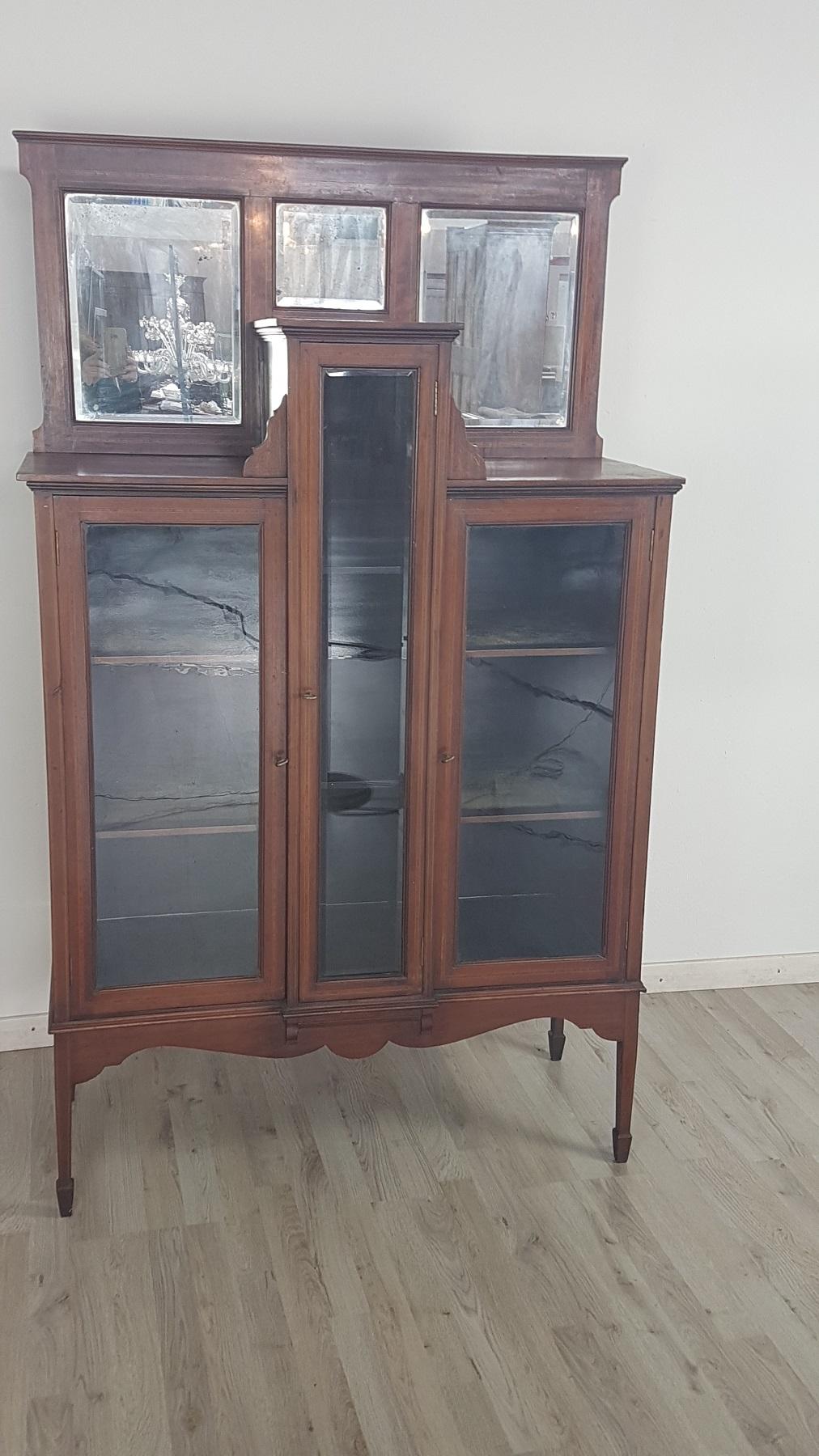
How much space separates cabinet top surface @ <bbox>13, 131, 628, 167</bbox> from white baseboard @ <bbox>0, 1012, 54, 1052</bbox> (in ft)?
5.73

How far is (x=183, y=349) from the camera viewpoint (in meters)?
2.54

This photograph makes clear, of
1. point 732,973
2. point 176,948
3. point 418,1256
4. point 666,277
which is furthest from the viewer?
point 732,973

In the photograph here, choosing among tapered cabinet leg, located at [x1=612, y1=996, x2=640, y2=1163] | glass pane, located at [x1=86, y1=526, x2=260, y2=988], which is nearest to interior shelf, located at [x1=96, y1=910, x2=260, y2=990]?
glass pane, located at [x1=86, y1=526, x2=260, y2=988]

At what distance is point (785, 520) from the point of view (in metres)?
3.04

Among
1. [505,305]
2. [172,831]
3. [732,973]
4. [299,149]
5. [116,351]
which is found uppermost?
[299,149]

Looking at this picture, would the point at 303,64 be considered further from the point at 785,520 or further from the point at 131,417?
the point at 785,520

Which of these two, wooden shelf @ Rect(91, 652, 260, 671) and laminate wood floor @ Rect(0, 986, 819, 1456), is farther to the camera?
wooden shelf @ Rect(91, 652, 260, 671)

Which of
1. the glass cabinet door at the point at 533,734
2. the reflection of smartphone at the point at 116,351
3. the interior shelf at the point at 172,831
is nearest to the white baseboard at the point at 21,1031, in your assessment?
the interior shelf at the point at 172,831

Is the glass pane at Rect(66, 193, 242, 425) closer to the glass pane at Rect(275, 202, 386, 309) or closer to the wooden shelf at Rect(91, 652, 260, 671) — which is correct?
the glass pane at Rect(275, 202, 386, 309)

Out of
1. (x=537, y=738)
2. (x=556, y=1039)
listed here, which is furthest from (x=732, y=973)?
(x=537, y=738)

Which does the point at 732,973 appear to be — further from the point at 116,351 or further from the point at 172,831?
the point at 116,351

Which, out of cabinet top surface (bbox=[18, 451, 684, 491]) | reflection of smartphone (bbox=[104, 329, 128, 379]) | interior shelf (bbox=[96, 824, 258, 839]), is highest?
reflection of smartphone (bbox=[104, 329, 128, 379])

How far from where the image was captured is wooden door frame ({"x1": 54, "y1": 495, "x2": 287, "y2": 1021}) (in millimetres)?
2166

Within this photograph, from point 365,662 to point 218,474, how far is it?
16.0 inches
